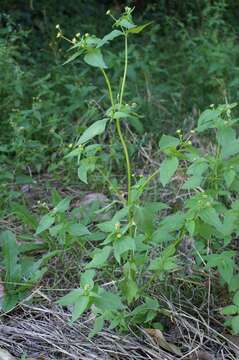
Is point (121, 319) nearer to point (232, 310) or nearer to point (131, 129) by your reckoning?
point (232, 310)

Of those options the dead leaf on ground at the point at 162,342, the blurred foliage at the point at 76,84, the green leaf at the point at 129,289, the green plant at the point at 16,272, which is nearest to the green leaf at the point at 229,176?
the green leaf at the point at 129,289

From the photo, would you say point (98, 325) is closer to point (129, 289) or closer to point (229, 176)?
point (129, 289)

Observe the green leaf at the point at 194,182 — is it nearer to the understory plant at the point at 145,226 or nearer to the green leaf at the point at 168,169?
the understory plant at the point at 145,226

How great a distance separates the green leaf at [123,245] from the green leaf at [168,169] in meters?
0.21

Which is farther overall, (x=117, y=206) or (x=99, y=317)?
(x=117, y=206)

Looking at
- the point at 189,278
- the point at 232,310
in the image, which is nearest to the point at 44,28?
the point at 189,278

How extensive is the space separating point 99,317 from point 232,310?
1.44ft

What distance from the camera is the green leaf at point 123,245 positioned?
94.5 inches

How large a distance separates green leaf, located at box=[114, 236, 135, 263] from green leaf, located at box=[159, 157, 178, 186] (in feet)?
0.69

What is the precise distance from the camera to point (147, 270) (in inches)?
111

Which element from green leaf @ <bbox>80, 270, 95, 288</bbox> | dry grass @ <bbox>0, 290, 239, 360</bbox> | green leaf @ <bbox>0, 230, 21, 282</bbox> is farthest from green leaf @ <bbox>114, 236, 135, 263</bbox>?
green leaf @ <bbox>0, 230, 21, 282</bbox>

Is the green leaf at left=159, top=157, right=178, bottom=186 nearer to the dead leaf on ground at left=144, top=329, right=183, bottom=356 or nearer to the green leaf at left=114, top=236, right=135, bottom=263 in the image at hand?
the green leaf at left=114, top=236, right=135, bottom=263

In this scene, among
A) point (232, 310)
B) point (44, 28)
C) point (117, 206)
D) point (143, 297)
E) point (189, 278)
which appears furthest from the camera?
point (44, 28)

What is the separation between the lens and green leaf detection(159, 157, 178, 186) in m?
2.45
